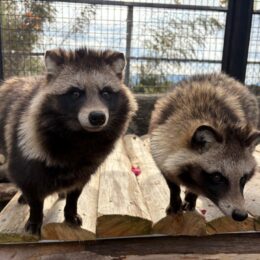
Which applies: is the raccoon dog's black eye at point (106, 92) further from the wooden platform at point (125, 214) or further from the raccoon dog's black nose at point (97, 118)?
the wooden platform at point (125, 214)

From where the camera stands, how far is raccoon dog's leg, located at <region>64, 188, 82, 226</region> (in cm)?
293

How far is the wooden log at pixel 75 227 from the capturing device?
2793mm

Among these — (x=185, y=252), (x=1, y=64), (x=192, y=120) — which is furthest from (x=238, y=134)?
(x=1, y=64)

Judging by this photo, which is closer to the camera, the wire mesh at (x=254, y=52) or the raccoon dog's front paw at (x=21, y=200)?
→ the raccoon dog's front paw at (x=21, y=200)

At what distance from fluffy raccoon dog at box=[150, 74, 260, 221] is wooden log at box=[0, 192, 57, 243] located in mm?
976

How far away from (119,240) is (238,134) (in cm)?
107

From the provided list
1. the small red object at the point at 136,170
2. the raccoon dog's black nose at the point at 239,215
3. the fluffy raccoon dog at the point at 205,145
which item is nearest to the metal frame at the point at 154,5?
the fluffy raccoon dog at the point at 205,145

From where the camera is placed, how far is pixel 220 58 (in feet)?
19.1

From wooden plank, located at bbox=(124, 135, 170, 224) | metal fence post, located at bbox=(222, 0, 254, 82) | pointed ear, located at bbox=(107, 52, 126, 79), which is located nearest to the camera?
pointed ear, located at bbox=(107, 52, 126, 79)

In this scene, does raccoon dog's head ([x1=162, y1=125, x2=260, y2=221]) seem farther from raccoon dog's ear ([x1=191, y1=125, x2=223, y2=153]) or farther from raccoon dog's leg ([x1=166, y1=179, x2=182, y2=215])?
raccoon dog's leg ([x1=166, y1=179, x2=182, y2=215])

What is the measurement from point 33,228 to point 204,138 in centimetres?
127

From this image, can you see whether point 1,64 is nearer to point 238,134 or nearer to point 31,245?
point 31,245

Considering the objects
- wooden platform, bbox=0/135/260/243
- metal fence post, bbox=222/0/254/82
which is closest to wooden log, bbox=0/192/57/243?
wooden platform, bbox=0/135/260/243

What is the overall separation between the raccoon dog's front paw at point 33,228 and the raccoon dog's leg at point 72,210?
19 centimetres
